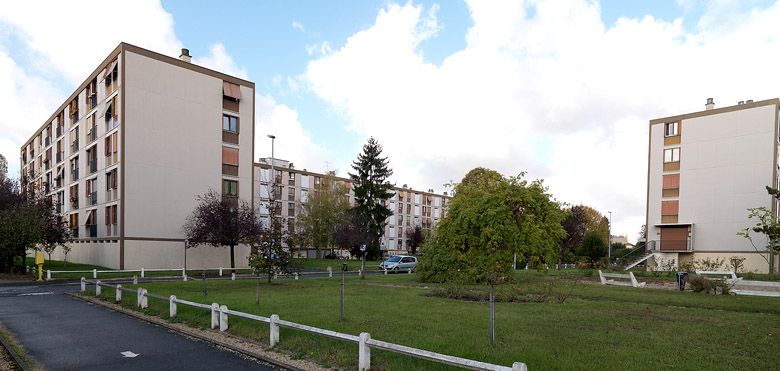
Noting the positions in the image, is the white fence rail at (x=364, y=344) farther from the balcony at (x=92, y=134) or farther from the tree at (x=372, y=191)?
the tree at (x=372, y=191)

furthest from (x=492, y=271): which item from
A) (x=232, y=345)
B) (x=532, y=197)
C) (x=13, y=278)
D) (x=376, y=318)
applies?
(x=13, y=278)

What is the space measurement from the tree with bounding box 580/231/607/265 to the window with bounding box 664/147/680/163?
631 inches

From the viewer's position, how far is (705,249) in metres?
39.5

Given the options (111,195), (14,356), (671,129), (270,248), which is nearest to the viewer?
(14,356)

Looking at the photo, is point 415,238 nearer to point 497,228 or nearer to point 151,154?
point 151,154

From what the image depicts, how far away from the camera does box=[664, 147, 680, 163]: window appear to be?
42.7m

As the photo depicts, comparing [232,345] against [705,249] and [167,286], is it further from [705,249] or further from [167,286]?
[705,249]

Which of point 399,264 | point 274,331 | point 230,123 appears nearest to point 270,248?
point 274,331

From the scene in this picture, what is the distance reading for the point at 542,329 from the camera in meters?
10.3

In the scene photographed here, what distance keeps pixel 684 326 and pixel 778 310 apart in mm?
6213

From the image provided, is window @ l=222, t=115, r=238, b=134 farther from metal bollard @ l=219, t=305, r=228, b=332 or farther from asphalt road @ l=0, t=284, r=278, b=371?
metal bollard @ l=219, t=305, r=228, b=332

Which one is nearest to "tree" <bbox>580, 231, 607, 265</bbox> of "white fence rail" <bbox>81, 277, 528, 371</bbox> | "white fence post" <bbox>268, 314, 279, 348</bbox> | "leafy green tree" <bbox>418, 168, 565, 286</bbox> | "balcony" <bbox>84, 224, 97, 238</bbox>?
"leafy green tree" <bbox>418, 168, 565, 286</bbox>

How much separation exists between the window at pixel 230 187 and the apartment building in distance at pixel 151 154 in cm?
9

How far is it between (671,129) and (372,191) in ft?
108
